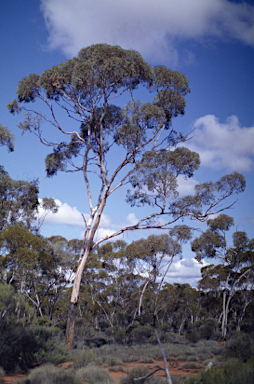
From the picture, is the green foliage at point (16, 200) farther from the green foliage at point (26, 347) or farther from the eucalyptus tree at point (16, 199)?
the green foliage at point (26, 347)

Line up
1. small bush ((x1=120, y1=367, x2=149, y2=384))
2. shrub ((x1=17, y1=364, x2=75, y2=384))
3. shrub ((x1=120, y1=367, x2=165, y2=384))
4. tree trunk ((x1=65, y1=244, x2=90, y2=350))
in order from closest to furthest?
shrub ((x1=17, y1=364, x2=75, y2=384)), shrub ((x1=120, y1=367, x2=165, y2=384)), small bush ((x1=120, y1=367, x2=149, y2=384)), tree trunk ((x1=65, y1=244, x2=90, y2=350))

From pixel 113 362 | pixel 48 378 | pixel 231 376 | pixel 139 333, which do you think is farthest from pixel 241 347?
pixel 139 333

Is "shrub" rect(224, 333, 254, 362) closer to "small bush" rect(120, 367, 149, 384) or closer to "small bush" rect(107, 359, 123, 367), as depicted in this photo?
"small bush" rect(120, 367, 149, 384)

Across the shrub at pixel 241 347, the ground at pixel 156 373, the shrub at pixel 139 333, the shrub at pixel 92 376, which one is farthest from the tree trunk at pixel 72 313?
the shrub at pixel 139 333

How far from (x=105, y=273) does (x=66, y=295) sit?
8.10 metres

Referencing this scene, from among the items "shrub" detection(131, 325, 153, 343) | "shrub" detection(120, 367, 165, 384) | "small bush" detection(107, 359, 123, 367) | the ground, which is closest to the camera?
"shrub" detection(120, 367, 165, 384)

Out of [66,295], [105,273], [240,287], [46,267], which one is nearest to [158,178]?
[46,267]

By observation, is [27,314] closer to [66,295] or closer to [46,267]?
[46,267]

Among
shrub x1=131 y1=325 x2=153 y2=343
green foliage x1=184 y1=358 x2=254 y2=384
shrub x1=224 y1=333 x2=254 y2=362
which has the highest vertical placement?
green foliage x1=184 y1=358 x2=254 y2=384

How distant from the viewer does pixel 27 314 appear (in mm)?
8289

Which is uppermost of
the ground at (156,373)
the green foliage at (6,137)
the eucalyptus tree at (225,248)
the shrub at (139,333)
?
the green foliage at (6,137)

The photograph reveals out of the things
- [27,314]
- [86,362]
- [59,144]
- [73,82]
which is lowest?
[86,362]

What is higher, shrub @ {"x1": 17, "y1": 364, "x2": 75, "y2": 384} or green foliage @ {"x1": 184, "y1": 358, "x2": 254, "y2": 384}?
green foliage @ {"x1": 184, "y1": 358, "x2": 254, "y2": 384}

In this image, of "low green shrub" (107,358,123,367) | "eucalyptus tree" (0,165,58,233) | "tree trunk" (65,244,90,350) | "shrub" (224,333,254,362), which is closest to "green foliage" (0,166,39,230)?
"eucalyptus tree" (0,165,58,233)
